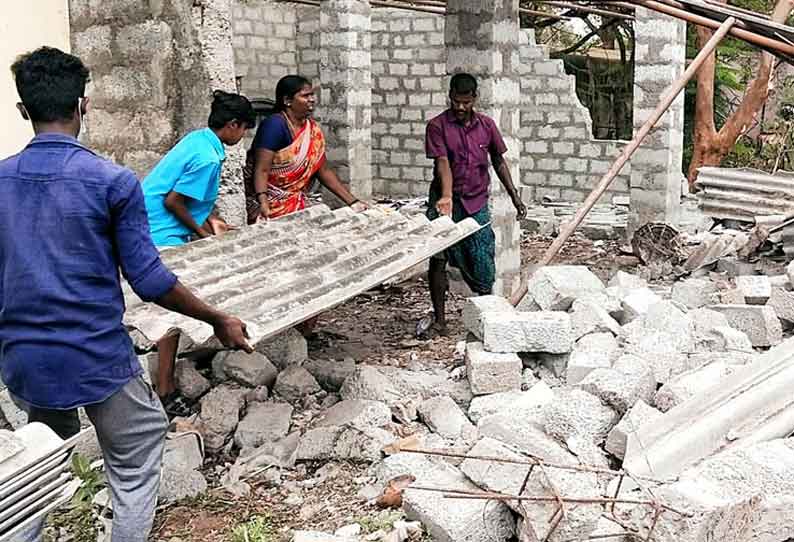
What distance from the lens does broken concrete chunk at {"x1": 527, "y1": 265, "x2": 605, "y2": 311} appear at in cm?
581

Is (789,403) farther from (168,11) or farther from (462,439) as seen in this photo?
(168,11)

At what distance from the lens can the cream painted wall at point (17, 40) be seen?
461 cm

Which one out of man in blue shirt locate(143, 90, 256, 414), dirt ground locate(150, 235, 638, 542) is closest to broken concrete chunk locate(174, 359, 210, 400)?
man in blue shirt locate(143, 90, 256, 414)

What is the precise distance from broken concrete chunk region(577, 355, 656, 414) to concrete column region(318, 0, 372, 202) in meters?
6.98

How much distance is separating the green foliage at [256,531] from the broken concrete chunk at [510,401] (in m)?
1.19

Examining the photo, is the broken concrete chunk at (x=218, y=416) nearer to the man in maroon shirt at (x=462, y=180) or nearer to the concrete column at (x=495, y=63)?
the man in maroon shirt at (x=462, y=180)

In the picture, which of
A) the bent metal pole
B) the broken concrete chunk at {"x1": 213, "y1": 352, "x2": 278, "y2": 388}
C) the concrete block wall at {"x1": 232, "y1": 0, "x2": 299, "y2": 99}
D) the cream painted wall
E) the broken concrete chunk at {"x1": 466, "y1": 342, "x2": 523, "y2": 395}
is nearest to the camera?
the cream painted wall

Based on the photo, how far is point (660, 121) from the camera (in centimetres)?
989

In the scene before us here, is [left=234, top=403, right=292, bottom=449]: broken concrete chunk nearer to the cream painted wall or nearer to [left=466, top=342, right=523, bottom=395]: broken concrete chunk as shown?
[left=466, top=342, right=523, bottom=395]: broken concrete chunk

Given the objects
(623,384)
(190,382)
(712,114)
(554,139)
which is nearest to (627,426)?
(623,384)

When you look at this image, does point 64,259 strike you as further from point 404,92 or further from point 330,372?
point 404,92

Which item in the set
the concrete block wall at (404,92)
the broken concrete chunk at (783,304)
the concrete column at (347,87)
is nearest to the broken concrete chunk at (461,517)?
the broken concrete chunk at (783,304)

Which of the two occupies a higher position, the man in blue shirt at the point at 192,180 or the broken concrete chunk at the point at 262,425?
the man in blue shirt at the point at 192,180

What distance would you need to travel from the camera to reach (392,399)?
509 cm
